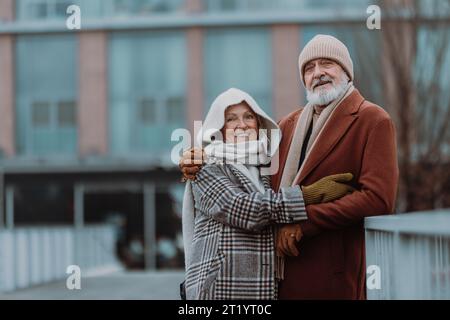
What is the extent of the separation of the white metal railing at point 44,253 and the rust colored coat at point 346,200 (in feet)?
28.4

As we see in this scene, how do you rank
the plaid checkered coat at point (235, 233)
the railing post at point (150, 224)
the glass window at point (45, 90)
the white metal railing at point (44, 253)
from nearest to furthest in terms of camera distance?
the plaid checkered coat at point (235, 233) → the white metal railing at point (44, 253) → the railing post at point (150, 224) → the glass window at point (45, 90)

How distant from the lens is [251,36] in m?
23.9

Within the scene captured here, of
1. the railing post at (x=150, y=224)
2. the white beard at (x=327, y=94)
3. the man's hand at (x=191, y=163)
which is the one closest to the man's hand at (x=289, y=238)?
the man's hand at (x=191, y=163)

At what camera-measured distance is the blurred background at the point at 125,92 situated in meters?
23.3

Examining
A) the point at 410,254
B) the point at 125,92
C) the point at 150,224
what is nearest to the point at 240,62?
the point at 125,92

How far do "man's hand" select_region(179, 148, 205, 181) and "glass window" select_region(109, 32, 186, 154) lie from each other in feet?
67.3

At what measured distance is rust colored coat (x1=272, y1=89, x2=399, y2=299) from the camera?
10.2 feet

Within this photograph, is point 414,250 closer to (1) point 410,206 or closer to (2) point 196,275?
(2) point 196,275

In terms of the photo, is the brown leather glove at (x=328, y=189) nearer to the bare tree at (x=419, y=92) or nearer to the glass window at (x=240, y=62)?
the bare tree at (x=419, y=92)

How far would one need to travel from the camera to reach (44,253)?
13352 mm

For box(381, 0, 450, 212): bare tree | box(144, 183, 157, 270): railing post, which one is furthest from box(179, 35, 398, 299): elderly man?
box(144, 183, 157, 270): railing post
